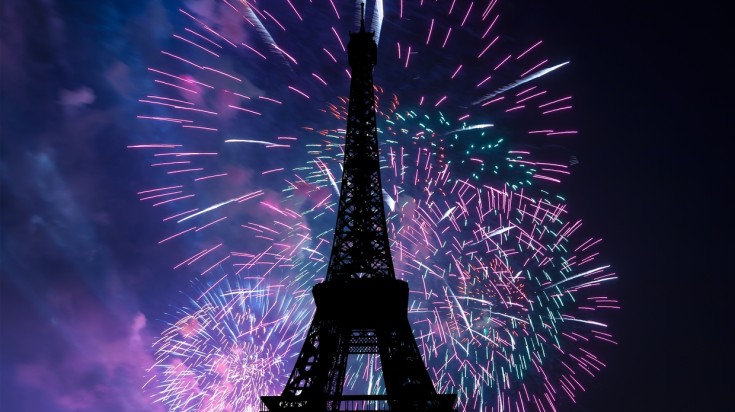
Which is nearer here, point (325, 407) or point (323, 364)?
point (325, 407)

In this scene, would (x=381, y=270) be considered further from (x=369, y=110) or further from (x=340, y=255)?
(x=369, y=110)

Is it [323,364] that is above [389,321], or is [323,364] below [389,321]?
Result: below

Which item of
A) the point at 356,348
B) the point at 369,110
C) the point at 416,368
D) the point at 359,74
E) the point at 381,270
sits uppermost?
the point at 359,74

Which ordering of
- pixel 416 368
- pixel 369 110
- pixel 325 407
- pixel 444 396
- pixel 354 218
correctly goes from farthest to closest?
pixel 369 110
pixel 354 218
pixel 416 368
pixel 325 407
pixel 444 396

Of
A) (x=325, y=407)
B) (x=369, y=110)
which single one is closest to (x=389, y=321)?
(x=325, y=407)

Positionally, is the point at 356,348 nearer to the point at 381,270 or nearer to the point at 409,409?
the point at 381,270

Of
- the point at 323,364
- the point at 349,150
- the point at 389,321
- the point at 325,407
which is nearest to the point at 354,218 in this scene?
the point at 349,150

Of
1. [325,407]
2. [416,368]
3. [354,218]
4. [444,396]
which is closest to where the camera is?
[444,396]
